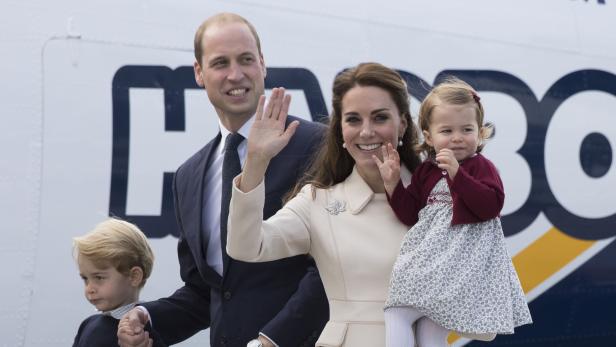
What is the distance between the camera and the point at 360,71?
9.17ft

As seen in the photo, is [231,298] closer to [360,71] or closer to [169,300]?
[169,300]

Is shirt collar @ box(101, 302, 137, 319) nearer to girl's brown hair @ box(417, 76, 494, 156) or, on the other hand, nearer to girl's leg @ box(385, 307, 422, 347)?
girl's leg @ box(385, 307, 422, 347)

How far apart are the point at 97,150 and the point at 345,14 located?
151 centimetres

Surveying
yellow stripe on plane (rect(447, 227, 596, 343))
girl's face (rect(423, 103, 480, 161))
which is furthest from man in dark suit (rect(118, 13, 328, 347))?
yellow stripe on plane (rect(447, 227, 596, 343))

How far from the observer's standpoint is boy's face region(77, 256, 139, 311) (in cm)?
317

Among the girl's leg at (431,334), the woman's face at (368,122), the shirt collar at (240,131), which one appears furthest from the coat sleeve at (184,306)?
the girl's leg at (431,334)

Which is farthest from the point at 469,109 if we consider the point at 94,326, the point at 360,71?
the point at 94,326

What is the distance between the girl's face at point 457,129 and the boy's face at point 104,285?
122 cm

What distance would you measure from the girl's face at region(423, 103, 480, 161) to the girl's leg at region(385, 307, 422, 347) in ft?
1.56

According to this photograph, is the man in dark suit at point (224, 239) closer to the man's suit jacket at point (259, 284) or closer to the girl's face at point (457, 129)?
the man's suit jacket at point (259, 284)

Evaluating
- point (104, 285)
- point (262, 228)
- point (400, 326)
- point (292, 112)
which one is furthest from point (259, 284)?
point (292, 112)

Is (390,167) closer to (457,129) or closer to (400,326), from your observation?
(457,129)

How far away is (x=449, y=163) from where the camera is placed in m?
2.57

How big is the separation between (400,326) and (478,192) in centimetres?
44
